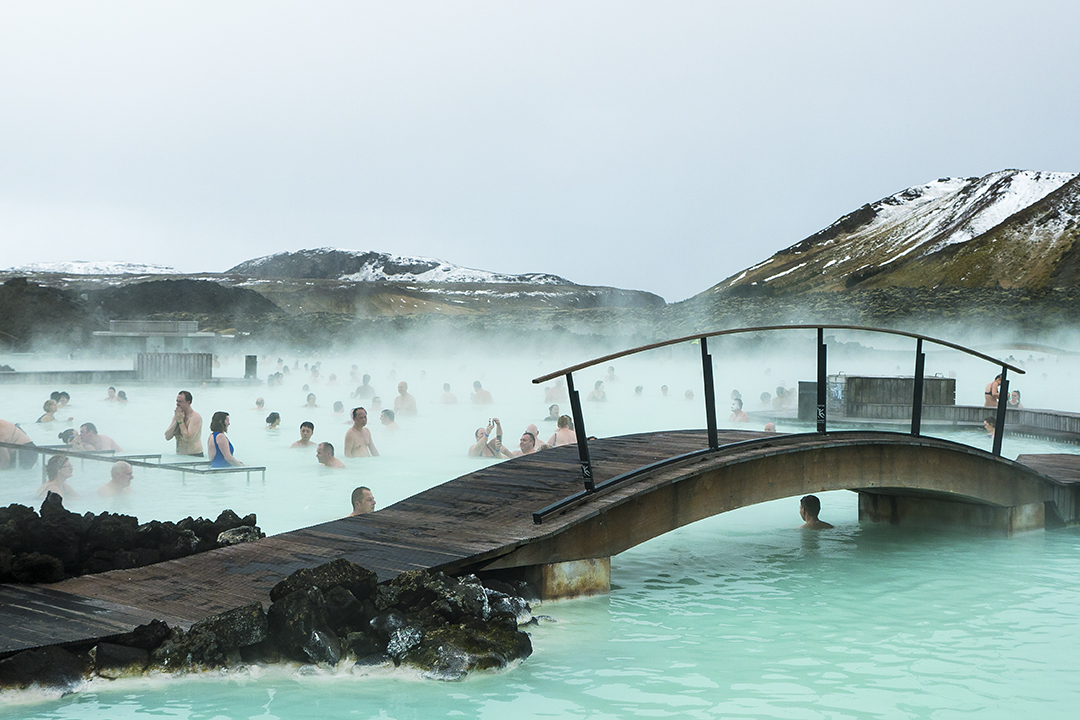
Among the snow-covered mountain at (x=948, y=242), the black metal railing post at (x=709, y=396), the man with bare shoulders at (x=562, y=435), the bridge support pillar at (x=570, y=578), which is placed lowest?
the bridge support pillar at (x=570, y=578)

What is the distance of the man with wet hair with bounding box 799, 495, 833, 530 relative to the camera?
27.4 ft

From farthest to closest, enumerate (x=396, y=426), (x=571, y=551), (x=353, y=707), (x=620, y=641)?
(x=396, y=426), (x=571, y=551), (x=620, y=641), (x=353, y=707)

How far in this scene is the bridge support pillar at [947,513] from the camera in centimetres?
779

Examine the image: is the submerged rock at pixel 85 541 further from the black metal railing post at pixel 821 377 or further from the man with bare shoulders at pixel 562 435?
the man with bare shoulders at pixel 562 435

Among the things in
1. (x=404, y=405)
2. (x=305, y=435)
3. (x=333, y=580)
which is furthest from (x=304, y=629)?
(x=404, y=405)

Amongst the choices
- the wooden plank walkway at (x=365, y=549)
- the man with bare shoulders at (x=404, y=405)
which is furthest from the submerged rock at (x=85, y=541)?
the man with bare shoulders at (x=404, y=405)

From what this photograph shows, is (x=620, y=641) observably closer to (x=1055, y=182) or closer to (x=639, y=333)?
(x=639, y=333)

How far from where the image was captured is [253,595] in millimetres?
4500

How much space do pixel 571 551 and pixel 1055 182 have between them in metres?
180

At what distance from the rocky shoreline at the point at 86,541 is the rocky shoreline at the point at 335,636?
3.43 ft

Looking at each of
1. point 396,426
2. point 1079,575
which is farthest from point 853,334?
point 1079,575

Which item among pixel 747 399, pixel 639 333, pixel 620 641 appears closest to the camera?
pixel 620 641

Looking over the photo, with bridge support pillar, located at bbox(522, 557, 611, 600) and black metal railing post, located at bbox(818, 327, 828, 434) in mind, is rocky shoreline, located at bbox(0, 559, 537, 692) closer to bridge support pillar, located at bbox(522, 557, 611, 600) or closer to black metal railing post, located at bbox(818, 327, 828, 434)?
bridge support pillar, located at bbox(522, 557, 611, 600)

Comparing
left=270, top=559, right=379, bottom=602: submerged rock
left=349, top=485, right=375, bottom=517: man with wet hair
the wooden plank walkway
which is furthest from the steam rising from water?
left=270, top=559, right=379, bottom=602: submerged rock
